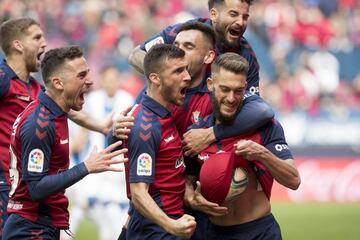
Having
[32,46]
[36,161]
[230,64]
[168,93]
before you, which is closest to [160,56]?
[168,93]

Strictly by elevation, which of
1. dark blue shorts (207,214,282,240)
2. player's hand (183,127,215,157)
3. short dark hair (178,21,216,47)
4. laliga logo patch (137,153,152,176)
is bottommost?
dark blue shorts (207,214,282,240)

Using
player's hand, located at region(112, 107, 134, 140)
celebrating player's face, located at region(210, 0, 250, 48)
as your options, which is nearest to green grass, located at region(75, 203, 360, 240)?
celebrating player's face, located at region(210, 0, 250, 48)

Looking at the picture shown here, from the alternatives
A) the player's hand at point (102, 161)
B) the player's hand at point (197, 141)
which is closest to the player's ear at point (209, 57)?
the player's hand at point (197, 141)

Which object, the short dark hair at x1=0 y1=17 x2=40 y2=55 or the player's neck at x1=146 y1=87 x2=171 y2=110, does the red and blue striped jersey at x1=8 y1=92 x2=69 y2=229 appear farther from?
the short dark hair at x1=0 y1=17 x2=40 y2=55

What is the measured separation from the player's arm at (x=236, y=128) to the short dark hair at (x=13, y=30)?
2236mm

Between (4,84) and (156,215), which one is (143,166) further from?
(4,84)

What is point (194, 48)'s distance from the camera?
7.70 metres

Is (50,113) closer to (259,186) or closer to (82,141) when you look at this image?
(259,186)

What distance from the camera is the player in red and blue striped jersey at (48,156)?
7066mm

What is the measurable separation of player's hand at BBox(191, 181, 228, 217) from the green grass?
302 inches

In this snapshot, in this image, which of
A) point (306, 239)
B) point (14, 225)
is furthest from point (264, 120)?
point (306, 239)

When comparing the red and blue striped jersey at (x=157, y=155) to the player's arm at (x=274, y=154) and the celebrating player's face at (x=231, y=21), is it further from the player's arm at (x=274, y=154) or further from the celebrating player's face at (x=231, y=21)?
the celebrating player's face at (x=231, y=21)

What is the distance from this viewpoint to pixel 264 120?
7219 mm

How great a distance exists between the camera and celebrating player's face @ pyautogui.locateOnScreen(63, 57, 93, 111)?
293 inches
